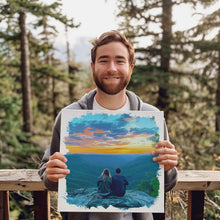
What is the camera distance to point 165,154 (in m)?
1.20

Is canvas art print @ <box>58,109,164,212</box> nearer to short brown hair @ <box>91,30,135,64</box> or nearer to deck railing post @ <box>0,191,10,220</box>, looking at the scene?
short brown hair @ <box>91,30,135,64</box>

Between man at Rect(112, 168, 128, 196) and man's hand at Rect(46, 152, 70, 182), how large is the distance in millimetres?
240

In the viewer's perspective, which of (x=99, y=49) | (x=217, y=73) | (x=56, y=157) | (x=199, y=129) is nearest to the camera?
(x=56, y=157)

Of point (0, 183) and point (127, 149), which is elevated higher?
point (127, 149)

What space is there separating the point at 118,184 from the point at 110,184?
41 mm

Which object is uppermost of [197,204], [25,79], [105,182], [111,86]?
[25,79]

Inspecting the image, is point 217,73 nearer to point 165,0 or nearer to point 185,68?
point 185,68

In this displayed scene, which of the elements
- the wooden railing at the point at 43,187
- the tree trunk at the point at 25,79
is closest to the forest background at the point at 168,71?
the tree trunk at the point at 25,79

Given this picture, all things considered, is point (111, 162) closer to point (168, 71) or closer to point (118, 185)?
point (118, 185)

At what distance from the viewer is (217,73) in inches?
315

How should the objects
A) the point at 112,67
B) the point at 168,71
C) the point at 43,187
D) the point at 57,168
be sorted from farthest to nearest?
the point at 168,71 < the point at 43,187 < the point at 112,67 < the point at 57,168

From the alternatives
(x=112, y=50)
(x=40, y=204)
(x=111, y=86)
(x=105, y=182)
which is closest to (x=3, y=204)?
(x=40, y=204)

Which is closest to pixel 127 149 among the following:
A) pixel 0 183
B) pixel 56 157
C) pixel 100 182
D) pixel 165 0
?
pixel 100 182

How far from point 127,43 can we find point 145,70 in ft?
21.1
